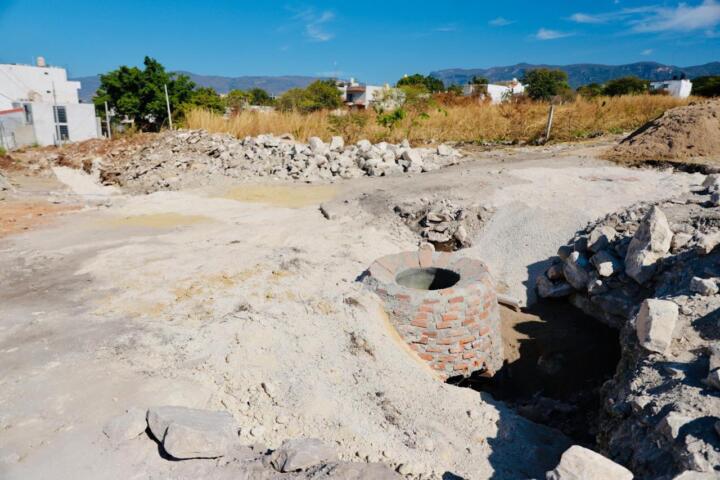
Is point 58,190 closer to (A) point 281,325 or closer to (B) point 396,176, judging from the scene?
(B) point 396,176

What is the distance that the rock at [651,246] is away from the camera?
4562 millimetres

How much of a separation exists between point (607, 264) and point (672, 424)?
293 centimetres

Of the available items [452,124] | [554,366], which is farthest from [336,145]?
[554,366]

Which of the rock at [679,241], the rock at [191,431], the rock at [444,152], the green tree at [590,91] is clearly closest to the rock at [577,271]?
the rock at [679,241]

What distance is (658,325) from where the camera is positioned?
3.15 m

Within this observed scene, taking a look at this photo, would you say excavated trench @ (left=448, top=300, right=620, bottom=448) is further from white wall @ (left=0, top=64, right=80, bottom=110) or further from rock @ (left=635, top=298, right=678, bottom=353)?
white wall @ (left=0, top=64, right=80, bottom=110)

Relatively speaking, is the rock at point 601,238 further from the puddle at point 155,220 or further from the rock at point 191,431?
the puddle at point 155,220

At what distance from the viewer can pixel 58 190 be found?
461 inches

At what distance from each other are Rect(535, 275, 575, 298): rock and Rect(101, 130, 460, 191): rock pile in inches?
194

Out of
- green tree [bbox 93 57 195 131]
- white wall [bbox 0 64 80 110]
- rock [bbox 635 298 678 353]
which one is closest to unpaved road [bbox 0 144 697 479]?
rock [bbox 635 298 678 353]

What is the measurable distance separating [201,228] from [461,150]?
7.85 metres

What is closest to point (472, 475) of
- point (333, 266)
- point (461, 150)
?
point (333, 266)

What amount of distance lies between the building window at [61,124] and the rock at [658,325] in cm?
2420

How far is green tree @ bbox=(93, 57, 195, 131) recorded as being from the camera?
21.8 meters
